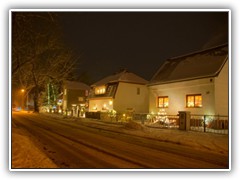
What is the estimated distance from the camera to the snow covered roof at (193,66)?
2039 cm

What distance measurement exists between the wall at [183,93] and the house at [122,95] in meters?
9.74

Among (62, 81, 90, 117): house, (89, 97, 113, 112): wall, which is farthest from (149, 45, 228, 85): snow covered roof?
(62, 81, 90, 117): house

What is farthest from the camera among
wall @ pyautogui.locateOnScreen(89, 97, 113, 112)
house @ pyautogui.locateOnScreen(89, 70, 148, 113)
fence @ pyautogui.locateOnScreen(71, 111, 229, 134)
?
wall @ pyautogui.locateOnScreen(89, 97, 113, 112)

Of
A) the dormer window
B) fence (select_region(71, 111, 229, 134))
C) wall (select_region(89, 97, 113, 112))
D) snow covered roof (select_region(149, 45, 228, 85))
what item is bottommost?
fence (select_region(71, 111, 229, 134))

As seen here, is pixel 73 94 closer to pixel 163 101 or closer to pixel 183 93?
pixel 163 101

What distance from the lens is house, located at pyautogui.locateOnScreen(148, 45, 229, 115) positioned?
19453mm

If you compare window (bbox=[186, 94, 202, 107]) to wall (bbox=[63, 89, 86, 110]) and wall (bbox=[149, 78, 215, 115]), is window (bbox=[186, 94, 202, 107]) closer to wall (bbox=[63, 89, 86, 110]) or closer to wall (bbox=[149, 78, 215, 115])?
wall (bbox=[149, 78, 215, 115])

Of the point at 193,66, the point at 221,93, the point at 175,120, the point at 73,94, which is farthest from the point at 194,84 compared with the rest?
the point at 73,94

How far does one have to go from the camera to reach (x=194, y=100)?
2120 cm

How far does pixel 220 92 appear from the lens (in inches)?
765

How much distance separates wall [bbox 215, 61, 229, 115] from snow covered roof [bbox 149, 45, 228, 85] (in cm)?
55

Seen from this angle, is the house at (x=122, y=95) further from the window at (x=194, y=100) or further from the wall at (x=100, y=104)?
the window at (x=194, y=100)

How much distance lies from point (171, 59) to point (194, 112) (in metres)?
8.38
